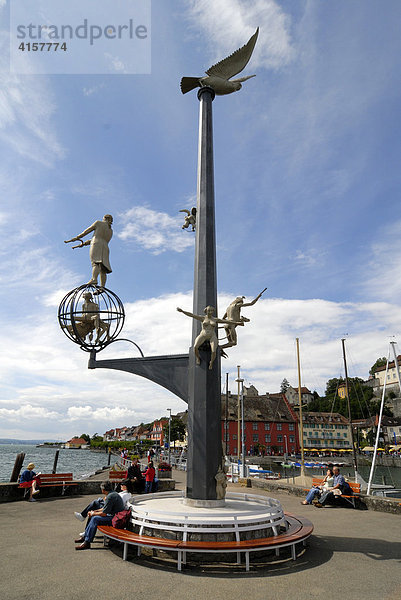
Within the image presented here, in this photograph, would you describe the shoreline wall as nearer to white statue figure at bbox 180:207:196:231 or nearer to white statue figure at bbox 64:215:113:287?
white statue figure at bbox 64:215:113:287

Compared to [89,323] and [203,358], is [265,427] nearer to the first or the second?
[89,323]

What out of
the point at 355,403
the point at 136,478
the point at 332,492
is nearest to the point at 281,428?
the point at 355,403

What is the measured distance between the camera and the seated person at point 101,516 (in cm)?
761

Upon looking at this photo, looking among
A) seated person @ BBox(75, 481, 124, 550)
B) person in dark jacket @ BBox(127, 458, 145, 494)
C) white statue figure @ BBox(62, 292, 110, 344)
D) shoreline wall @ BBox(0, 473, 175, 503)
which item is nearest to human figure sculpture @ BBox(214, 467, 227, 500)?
seated person @ BBox(75, 481, 124, 550)

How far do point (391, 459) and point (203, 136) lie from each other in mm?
76275

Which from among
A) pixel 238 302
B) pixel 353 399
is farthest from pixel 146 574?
pixel 353 399

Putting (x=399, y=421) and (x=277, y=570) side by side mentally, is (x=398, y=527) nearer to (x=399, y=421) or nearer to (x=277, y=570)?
(x=277, y=570)

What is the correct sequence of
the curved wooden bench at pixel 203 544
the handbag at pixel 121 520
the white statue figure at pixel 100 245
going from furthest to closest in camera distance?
1. the white statue figure at pixel 100 245
2. the handbag at pixel 121 520
3. the curved wooden bench at pixel 203 544

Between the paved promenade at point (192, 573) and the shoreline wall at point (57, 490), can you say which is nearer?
the paved promenade at point (192, 573)

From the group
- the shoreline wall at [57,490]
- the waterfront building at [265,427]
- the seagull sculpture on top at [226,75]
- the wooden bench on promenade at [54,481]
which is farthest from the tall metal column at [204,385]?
the waterfront building at [265,427]

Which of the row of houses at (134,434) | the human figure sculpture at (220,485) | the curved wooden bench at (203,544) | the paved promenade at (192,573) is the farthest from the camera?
the row of houses at (134,434)

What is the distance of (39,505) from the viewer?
12.5 meters

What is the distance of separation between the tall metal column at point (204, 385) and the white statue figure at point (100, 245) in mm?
3000

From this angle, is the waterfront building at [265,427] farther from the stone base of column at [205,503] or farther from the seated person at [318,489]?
the stone base of column at [205,503]
